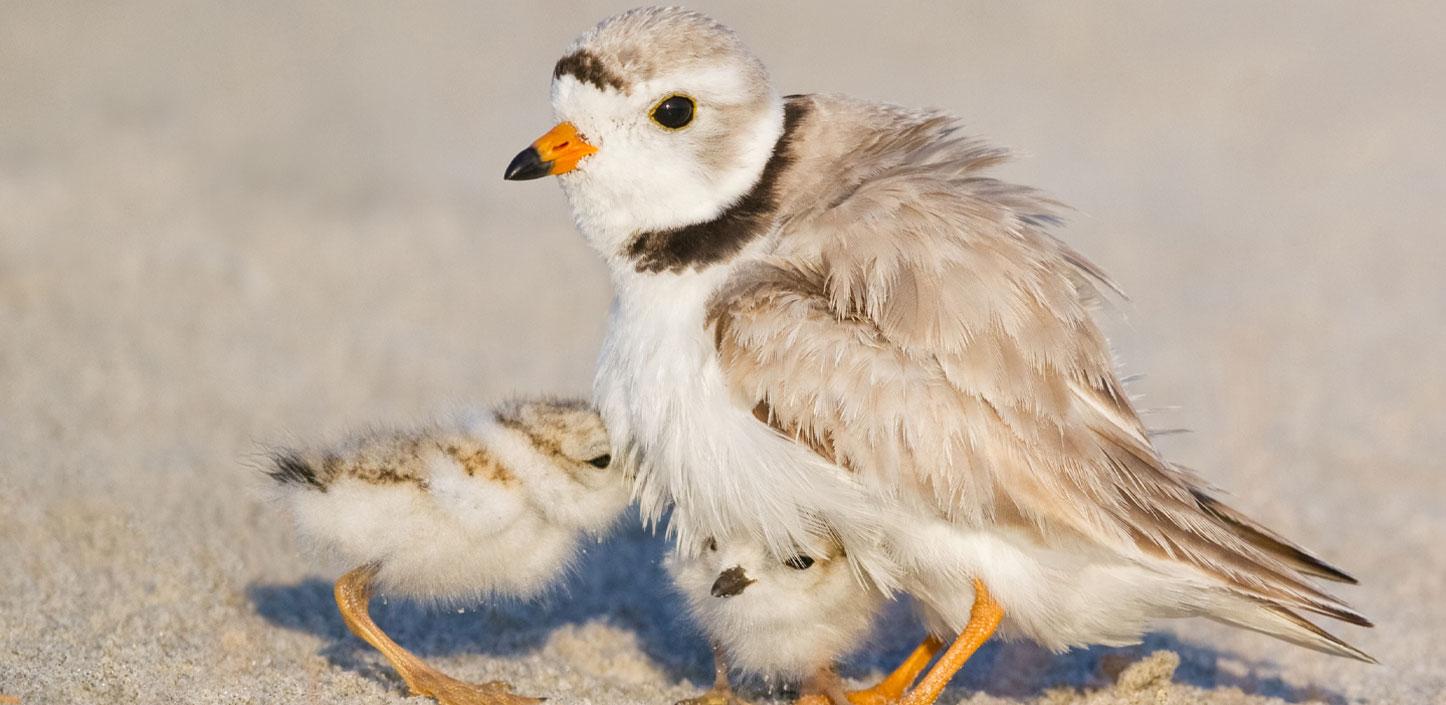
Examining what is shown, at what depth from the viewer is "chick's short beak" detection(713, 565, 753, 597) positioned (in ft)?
12.4

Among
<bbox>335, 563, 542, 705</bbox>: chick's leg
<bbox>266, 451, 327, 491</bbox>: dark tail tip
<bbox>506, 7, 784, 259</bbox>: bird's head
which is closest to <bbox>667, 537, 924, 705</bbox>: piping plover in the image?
<bbox>335, 563, 542, 705</bbox>: chick's leg

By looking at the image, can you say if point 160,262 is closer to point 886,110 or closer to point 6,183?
point 6,183

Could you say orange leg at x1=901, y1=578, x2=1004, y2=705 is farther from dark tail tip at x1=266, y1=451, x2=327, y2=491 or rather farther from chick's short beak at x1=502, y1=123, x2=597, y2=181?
dark tail tip at x1=266, y1=451, x2=327, y2=491

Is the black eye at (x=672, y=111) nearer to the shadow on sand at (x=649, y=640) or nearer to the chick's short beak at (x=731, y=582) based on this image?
the chick's short beak at (x=731, y=582)

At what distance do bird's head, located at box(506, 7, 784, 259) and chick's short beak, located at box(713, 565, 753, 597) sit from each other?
0.89 m

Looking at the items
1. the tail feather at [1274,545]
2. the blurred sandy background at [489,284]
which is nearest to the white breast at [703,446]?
the blurred sandy background at [489,284]

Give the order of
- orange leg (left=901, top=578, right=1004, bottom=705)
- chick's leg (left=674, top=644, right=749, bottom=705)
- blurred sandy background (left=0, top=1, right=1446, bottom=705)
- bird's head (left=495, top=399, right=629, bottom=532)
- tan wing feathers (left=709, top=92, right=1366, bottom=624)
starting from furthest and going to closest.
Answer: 1. blurred sandy background (left=0, top=1, right=1446, bottom=705)
2. chick's leg (left=674, top=644, right=749, bottom=705)
3. bird's head (left=495, top=399, right=629, bottom=532)
4. orange leg (left=901, top=578, right=1004, bottom=705)
5. tan wing feathers (left=709, top=92, right=1366, bottom=624)

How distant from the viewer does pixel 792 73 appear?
1088 cm

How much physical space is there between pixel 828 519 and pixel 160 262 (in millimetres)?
4753

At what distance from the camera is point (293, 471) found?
3.91 meters

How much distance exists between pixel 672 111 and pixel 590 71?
236 mm

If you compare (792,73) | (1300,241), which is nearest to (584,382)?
(1300,241)

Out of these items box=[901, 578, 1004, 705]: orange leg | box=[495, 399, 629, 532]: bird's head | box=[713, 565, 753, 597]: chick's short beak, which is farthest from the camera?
box=[495, 399, 629, 532]: bird's head

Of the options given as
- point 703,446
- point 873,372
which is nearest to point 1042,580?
point 873,372
